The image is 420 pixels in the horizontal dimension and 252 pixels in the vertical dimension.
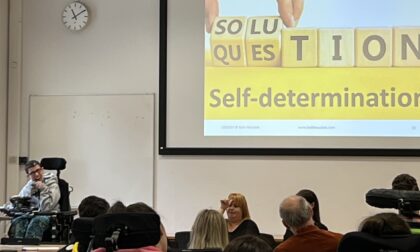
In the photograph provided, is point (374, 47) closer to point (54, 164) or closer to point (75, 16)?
point (75, 16)

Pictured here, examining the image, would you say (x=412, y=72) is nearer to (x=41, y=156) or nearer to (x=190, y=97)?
(x=190, y=97)

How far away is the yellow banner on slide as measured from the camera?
586 centimetres

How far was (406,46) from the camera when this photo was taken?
589 cm

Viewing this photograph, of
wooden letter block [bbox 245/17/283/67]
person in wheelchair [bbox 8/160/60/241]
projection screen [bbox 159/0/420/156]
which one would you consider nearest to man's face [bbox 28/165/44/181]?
person in wheelchair [bbox 8/160/60/241]

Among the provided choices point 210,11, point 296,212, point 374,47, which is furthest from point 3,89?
point 296,212

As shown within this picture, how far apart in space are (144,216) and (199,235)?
1235 millimetres

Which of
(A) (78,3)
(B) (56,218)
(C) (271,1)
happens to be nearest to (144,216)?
(B) (56,218)

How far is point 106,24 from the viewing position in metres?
6.45

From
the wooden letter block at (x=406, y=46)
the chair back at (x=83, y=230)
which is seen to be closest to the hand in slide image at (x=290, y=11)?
the wooden letter block at (x=406, y=46)

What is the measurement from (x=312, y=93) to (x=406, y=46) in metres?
1.15

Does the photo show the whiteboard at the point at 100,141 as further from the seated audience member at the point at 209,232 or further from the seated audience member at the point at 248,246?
the seated audience member at the point at 248,246

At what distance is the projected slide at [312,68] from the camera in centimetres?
588

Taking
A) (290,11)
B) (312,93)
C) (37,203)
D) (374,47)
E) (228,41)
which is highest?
(290,11)

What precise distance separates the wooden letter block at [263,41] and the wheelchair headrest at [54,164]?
95.0 inches
